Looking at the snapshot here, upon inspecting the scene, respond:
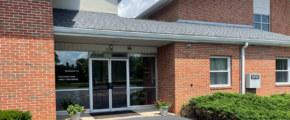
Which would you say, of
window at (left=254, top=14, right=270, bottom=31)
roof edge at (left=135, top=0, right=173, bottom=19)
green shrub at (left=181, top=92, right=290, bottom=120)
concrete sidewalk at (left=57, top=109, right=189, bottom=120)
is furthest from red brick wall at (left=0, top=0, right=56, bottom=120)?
window at (left=254, top=14, right=270, bottom=31)

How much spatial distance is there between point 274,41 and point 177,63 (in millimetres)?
4750

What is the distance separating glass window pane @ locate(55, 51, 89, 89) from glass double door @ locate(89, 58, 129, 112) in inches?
11.7

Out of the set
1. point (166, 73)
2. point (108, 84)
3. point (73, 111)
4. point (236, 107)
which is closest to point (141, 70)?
point (166, 73)

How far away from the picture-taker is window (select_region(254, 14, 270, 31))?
13955 millimetres

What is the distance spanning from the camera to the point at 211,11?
11.9 m

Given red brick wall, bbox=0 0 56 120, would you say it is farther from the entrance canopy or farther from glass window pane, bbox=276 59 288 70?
glass window pane, bbox=276 59 288 70

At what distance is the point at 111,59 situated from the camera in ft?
28.6

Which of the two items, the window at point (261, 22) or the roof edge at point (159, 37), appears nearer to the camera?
the roof edge at point (159, 37)

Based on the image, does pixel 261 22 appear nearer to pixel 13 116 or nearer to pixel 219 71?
pixel 219 71

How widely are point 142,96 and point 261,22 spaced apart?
33.7ft

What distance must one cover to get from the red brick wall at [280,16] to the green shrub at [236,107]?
8.84 meters

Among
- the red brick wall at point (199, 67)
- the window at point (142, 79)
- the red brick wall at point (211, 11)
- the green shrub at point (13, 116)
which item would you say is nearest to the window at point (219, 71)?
the red brick wall at point (199, 67)

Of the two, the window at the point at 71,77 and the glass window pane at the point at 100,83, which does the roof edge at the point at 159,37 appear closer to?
the window at the point at 71,77

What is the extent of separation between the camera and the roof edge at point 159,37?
641 centimetres
